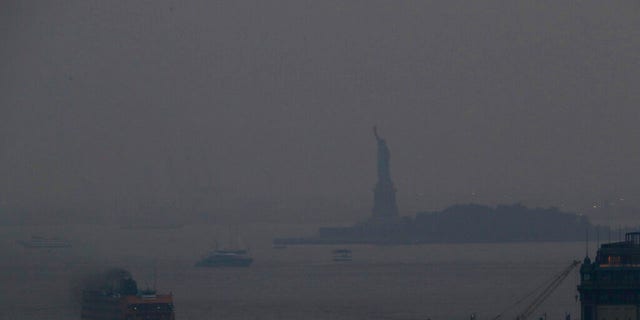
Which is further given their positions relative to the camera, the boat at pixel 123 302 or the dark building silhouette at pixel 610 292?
the boat at pixel 123 302

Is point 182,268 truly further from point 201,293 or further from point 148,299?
point 148,299

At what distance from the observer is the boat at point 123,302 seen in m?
32.4

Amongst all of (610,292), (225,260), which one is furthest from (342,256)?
(610,292)

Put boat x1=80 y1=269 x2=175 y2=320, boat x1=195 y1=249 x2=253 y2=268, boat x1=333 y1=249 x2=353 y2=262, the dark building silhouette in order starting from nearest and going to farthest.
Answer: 1. the dark building silhouette
2. boat x1=80 y1=269 x2=175 y2=320
3. boat x1=195 y1=249 x2=253 y2=268
4. boat x1=333 y1=249 x2=353 y2=262

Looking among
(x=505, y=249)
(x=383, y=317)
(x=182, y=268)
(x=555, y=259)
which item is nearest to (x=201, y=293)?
(x=383, y=317)

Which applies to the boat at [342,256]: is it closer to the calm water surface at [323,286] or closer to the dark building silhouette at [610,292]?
the calm water surface at [323,286]

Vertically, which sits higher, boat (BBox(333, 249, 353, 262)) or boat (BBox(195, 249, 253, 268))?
boat (BBox(333, 249, 353, 262))

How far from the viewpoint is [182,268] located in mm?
77000

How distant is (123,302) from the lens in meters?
33.3

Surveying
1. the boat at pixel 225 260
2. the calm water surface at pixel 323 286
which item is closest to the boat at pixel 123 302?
the calm water surface at pixel 323 286

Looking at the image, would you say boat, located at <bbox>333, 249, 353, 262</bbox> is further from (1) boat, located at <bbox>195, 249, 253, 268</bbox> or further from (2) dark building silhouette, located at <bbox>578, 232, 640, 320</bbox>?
(2) dark building silhouette, located at <bbox>578, 232, 640, 320</bbox>

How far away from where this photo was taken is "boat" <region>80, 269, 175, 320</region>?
32375mm

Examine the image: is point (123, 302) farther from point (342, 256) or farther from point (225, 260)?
point (342, 256)

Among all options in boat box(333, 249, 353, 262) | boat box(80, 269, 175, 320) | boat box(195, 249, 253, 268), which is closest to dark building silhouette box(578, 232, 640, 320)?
boat box(80, 269, 175, 320)
